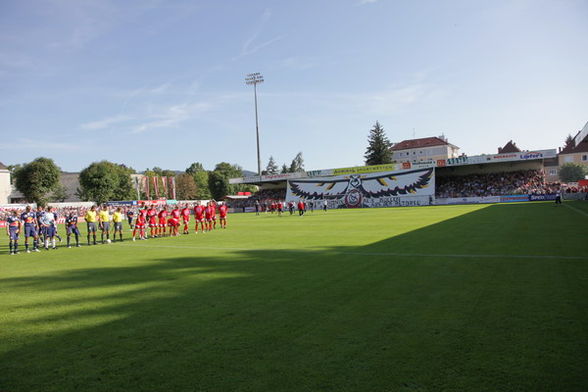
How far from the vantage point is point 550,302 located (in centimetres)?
523

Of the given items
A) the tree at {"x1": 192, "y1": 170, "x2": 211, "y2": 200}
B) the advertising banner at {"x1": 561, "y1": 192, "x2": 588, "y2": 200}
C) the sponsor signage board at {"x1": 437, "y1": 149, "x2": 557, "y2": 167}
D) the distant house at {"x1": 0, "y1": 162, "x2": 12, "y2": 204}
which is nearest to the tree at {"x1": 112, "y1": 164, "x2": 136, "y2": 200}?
the distant house at {"x1": 0, "y1": 162, "x2": 12, "y2": 204}

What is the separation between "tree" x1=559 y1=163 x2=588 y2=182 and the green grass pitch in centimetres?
9522

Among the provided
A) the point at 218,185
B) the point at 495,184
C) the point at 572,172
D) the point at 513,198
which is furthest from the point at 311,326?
the point at 572,172

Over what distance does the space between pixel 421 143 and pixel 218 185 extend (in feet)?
193

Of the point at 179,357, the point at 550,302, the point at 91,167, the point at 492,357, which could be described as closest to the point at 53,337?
the point at 179,357

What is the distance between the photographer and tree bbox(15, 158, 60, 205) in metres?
59.0

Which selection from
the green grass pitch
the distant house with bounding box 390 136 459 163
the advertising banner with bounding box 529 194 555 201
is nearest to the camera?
the green grass pitch

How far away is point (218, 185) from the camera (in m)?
101

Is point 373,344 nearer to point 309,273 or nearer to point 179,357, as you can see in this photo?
point 179,357

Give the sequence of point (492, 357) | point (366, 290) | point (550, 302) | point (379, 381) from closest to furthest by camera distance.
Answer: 1. point (379, 381)
2. point (492, 357)
3. point (550, 302)
4. point (366, 290)

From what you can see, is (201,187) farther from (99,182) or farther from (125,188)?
(99,182)

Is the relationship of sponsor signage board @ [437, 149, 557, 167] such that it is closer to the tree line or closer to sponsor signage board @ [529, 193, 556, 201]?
sponsor signage board @ [529, 193, 556, 201]

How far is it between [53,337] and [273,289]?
11.4 ft

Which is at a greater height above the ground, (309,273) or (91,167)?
(91,167)
